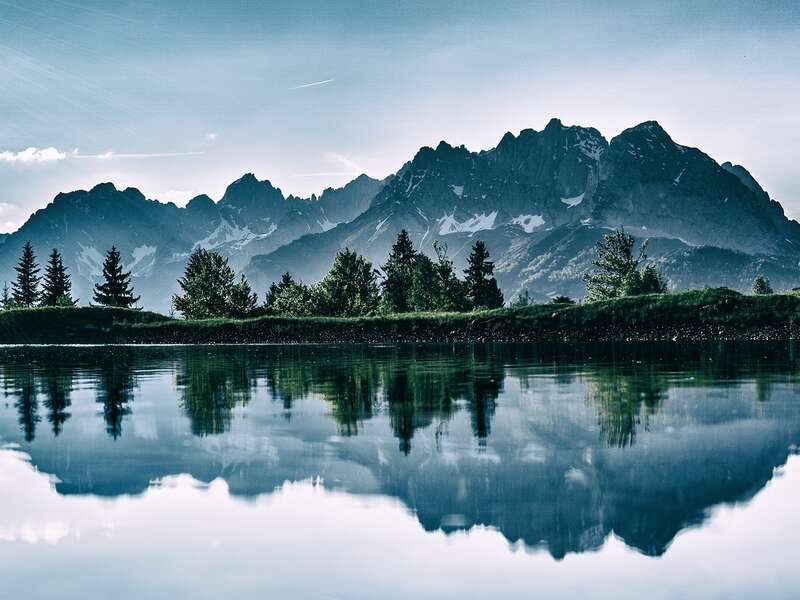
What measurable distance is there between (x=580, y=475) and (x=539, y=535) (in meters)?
3.33

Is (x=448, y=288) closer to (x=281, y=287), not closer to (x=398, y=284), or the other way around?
(x=398, y=284)

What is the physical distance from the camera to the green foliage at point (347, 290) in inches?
5605

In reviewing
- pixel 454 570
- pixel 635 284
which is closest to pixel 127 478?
pixel 454 570

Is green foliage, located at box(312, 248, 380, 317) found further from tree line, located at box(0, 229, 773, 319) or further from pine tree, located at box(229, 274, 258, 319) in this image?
pine tree, located at box(229, 274, 258, 319)

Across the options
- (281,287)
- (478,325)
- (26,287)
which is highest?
(26,287)

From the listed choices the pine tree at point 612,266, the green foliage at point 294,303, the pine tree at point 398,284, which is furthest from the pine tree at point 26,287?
the pine tree at point 612,266

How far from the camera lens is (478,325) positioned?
99062 mm

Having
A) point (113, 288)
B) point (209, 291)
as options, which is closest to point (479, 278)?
point (209, 291)

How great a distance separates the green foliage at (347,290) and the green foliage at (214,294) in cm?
1689

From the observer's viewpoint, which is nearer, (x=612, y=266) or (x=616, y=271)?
(x=616, y=271)

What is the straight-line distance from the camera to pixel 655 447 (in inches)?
605

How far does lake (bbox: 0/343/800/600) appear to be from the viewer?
27.8 ft

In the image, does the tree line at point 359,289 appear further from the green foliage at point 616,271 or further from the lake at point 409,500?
the lake at point 409,500

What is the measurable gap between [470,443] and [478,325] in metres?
83.2
